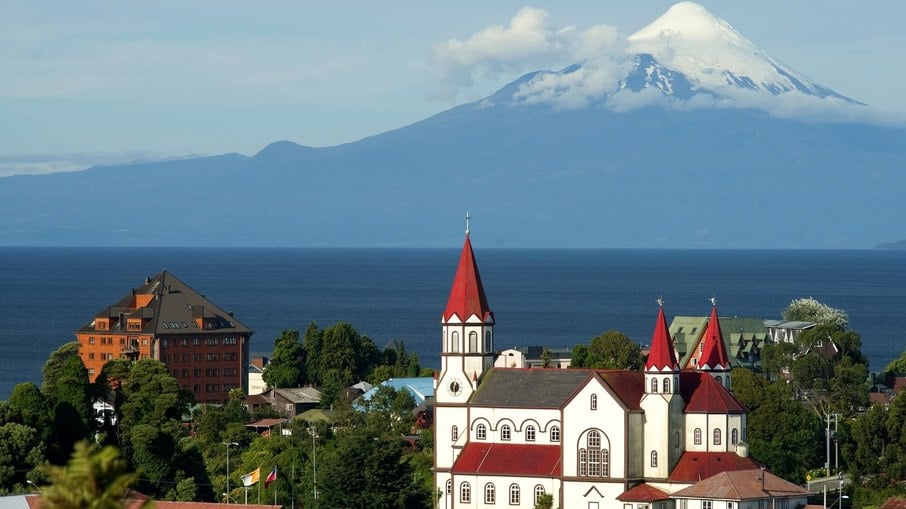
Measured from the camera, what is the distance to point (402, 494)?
6800 centimetres

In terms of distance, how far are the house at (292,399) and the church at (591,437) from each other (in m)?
30.9

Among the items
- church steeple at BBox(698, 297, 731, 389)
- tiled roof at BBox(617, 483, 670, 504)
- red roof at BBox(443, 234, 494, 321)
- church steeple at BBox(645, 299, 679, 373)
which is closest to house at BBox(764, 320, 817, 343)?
church steeple at BBox(698, 297, 731, 389)

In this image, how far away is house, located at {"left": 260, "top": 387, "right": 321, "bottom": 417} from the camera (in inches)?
4218

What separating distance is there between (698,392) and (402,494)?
1253 cm

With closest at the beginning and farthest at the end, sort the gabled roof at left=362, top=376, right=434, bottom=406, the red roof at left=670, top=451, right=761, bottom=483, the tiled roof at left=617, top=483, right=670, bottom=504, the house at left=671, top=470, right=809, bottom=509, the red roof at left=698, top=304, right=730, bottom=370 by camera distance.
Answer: the house at left=671, top=470, right=809, bottom=509 → the tiled roof at left=617, top=483, right=670, bottom=504 → the red roof at left=670, top=451, right=761, bottom=483 → the red roof at left=698, top=304, right=730, bottom=370 → the gabled roof at left=362, top=376, right=434, bottom=406

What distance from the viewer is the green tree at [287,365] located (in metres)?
119

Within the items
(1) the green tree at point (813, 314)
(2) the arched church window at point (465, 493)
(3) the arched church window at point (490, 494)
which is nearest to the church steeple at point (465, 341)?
(2) the arched church window at point (465, 493)

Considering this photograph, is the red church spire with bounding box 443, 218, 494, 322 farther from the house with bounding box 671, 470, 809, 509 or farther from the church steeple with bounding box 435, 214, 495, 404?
the house with bounding box 671, 470, 809, 509

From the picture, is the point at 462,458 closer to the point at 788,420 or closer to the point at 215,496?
the point at 215,496

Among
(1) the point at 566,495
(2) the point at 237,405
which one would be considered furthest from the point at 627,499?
(2) the point at 237,405

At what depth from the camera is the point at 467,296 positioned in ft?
254

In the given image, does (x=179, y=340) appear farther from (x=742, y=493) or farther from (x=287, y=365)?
(x=742, y=493)

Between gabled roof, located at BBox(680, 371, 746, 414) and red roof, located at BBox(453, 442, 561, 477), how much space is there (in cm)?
539

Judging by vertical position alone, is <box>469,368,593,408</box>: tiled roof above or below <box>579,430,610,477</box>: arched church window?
above
